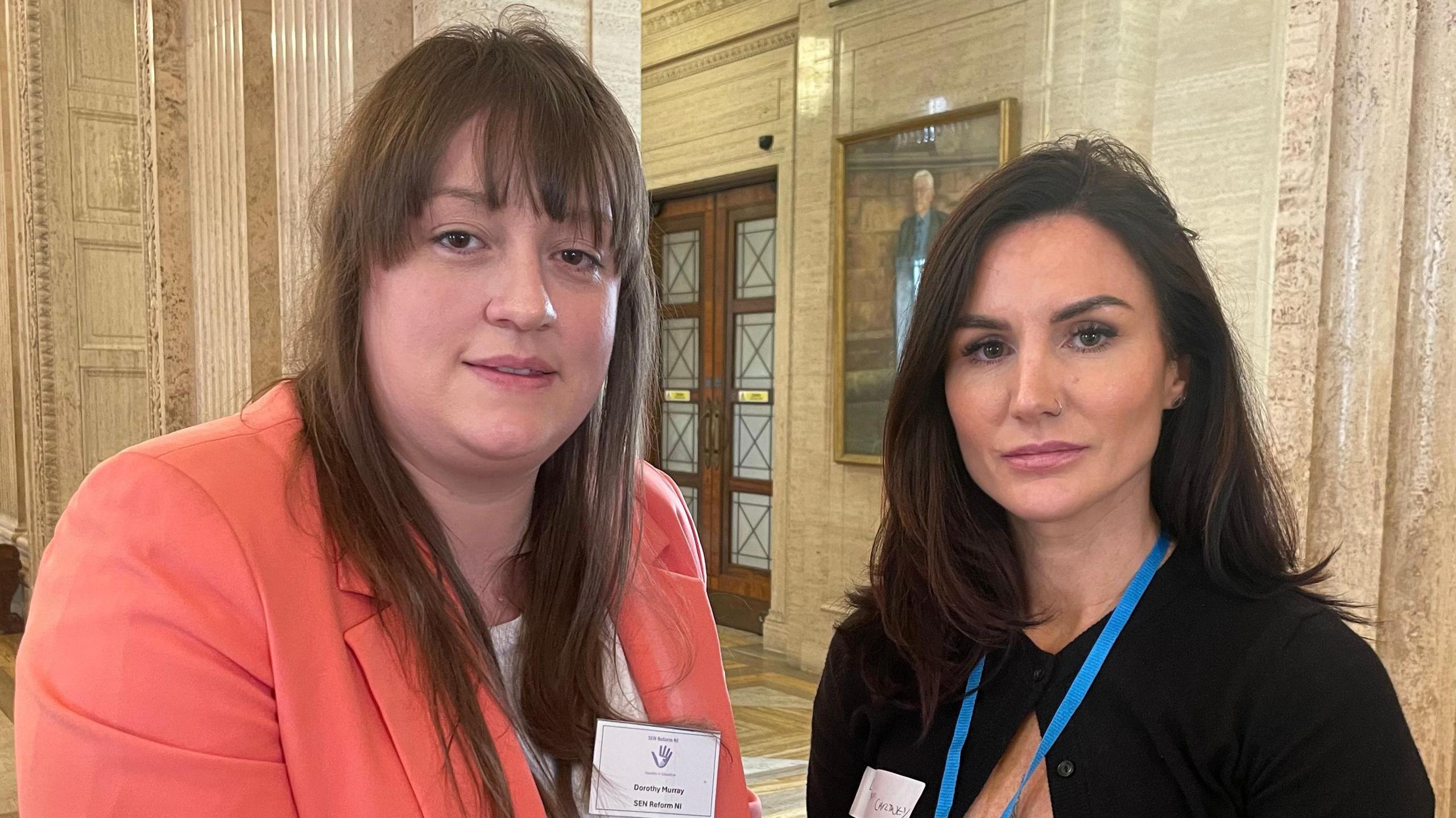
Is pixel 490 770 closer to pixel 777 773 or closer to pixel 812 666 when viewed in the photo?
pixel 777 773

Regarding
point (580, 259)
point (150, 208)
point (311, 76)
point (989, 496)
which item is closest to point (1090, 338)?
point (989, 496)

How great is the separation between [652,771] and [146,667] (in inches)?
26.8

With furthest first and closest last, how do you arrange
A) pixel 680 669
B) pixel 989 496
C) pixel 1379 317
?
pixel 1379 317, pixel 989 496, pixel 680 669

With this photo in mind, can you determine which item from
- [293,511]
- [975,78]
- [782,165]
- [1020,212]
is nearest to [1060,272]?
[1020,212]

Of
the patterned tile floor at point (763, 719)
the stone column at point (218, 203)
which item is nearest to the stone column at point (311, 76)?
the stone column at point (218, 203)

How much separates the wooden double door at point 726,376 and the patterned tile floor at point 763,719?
669mm

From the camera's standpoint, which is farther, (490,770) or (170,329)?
(170,329)

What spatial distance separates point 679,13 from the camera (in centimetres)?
846

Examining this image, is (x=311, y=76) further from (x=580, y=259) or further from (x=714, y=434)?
(x=714, y=434)

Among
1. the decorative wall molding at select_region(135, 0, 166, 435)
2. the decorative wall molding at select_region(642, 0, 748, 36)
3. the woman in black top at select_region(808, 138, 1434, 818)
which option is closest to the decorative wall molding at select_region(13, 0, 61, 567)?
the decorative wall molding at select_region(135, 0, 166, 435)

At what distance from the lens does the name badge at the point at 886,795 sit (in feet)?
5.39

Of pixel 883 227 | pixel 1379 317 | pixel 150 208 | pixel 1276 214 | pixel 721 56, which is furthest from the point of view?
pixel 721 56

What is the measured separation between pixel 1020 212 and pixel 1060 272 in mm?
129

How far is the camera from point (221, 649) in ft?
3.81
